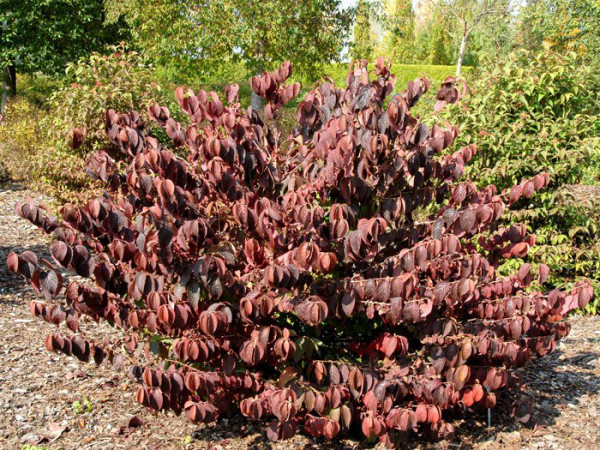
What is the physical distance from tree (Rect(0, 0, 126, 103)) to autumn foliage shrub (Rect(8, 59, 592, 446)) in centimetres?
1475

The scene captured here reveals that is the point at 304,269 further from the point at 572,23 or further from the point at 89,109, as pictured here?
the point at 572,23

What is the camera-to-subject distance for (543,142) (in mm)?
5016

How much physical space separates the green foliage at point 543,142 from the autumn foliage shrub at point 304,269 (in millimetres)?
2110

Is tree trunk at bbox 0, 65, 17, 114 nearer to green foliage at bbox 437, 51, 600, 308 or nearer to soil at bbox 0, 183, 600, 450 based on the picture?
soil at bbox 0, 183, 600, 450

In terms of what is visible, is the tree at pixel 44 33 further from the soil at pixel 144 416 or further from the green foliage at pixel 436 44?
the green foliage at pixel 436 44

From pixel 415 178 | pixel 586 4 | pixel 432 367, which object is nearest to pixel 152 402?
pixel 432 367

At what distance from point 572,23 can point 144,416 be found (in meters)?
16.7

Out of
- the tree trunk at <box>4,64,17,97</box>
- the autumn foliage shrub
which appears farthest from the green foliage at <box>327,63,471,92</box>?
the autumn foliage shrub

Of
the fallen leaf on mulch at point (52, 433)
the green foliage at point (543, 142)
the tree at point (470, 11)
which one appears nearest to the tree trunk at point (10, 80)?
the green foliage at point (543, 142)

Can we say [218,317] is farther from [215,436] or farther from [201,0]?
[201,0]

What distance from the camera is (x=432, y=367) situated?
277 centimetres

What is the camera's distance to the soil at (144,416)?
3.07m

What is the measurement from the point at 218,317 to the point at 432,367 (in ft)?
3.30

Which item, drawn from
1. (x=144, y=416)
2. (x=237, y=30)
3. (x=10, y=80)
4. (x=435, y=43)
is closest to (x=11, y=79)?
(x=10, y=80)
